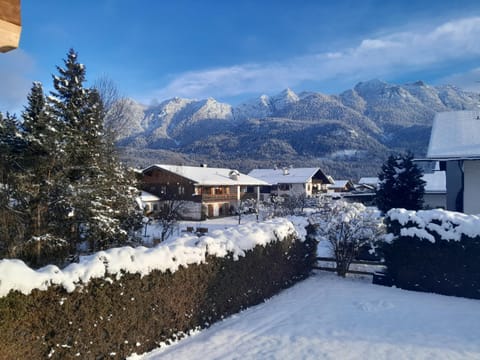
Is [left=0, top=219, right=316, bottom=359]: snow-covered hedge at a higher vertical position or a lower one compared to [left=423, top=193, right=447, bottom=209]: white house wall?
lower

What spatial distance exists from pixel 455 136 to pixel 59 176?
56.0 ft

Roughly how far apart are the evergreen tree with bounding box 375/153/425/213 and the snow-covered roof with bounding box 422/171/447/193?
805 centimetres

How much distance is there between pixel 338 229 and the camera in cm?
1227

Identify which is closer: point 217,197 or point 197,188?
point 197,188

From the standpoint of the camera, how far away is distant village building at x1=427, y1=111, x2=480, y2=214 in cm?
1249

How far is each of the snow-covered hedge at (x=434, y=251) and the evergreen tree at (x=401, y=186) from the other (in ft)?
20.0

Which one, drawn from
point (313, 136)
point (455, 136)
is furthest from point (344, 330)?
point (313, 136)

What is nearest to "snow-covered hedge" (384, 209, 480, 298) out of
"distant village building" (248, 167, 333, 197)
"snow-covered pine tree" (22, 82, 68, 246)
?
"snow-covered pine tree" (22, 82, 68, 246)

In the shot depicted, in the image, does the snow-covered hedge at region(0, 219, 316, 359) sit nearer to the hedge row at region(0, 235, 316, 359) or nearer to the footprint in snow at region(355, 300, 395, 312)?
the hedge row at region(0, 235, 316, 359)

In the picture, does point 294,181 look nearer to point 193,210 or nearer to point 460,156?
point 193,210

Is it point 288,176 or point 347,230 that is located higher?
point 288,176

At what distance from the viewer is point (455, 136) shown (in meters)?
13.9

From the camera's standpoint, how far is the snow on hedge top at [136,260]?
4273 millimetres

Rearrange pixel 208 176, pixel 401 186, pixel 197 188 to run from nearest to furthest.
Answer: pixel 401 186
pixel 197 188
pixel 208 176
